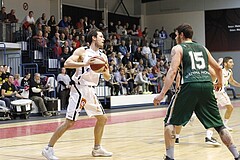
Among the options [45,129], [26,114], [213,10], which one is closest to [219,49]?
[213,10]

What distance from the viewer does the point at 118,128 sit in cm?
1152

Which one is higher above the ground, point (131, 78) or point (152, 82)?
point (131, 78)

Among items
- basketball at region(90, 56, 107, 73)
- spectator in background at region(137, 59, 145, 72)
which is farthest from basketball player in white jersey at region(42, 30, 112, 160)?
spectator in background at region(137, 59, 145, 72)

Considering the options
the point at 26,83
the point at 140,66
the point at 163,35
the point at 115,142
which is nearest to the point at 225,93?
the point at 115,142

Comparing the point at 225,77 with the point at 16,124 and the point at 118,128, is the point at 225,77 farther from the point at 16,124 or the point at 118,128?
the point at 16,124

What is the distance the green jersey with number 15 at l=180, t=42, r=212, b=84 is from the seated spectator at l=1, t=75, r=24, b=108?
10.3 meters

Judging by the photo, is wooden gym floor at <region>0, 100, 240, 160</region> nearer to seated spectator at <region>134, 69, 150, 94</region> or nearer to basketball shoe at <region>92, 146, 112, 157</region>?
basketball shoe at <region>92, 146, 112, 157</region>

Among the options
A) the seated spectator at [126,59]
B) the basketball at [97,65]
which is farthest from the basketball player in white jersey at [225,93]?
the seated spectator at [126,59]

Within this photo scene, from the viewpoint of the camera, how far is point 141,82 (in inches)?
865

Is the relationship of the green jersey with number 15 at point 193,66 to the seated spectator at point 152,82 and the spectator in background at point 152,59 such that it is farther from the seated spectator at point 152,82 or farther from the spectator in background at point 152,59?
the spectator in background at point 152,59

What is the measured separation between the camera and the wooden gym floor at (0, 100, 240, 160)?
719 centimetres

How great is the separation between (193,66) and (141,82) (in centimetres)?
1630

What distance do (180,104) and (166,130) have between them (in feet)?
1.39

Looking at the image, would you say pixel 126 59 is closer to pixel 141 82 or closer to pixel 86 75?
pixel 141 82
